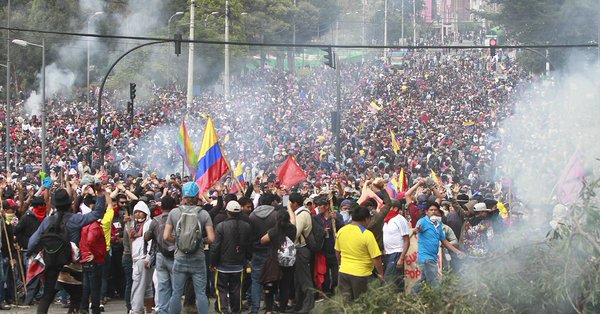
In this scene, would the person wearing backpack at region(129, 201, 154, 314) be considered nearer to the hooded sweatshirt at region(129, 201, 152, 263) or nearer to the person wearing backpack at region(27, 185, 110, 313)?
the hooded sweatshirt at region(129, 201, 152, 263)

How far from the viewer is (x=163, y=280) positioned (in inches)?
508

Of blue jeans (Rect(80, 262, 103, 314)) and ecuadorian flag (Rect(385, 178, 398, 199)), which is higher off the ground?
ecuadorian flag (Rect(385, 178, 398, 199))

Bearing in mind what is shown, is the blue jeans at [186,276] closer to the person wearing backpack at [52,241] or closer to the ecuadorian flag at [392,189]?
the person wearing backpack at [52,241]

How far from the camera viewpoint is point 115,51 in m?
75.7

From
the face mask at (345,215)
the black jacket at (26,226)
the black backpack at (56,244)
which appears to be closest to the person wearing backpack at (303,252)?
the face mask at (345,215)

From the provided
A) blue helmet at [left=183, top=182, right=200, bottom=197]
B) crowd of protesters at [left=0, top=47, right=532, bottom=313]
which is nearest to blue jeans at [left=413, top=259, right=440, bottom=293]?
crowd of protesters at [left=0, top=47, right=532, bottom=313]

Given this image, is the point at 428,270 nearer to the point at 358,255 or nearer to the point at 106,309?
the point at 358,255

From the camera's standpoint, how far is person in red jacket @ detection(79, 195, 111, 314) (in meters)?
13.3

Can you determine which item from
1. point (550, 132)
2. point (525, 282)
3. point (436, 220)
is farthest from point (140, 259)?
point (550, 132)

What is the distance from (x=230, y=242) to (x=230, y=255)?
0.54 ft

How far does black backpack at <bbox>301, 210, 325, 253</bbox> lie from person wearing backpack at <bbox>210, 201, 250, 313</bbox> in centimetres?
79

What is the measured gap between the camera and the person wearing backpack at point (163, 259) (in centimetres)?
1281

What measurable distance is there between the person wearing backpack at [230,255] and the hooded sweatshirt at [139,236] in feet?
2.53

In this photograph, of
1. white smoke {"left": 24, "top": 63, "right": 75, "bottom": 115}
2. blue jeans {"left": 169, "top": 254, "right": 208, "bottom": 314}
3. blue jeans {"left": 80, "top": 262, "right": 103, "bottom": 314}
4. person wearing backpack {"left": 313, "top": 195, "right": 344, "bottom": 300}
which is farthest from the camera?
white smoke {"left": 24, "top": 63, "right": 75, "bottom": 115}
